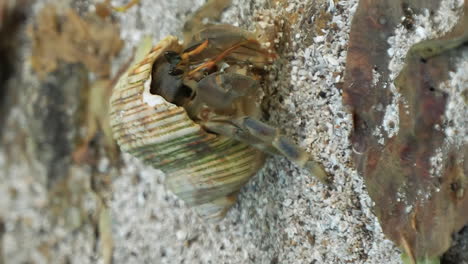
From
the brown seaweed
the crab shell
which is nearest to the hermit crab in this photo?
the crab shell

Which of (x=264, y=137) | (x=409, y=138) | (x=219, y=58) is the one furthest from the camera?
(x=219, y=58)

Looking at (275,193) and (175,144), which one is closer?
(175,144)

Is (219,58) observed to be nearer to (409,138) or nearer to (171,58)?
(171,58)

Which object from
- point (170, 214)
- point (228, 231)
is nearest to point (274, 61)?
point (228, 231)

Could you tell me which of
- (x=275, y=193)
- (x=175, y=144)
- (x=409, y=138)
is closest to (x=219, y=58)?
(x=175, y=144)

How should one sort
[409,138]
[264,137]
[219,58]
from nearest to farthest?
[409,138]
[264,137]
[219,58]

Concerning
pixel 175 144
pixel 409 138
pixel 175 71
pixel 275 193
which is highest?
pixel 409 138

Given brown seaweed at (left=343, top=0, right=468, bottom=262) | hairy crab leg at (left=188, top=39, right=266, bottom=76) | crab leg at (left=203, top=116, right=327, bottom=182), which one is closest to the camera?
→ brown seaweed at (left=343, top=0, right=468, bottom=262)

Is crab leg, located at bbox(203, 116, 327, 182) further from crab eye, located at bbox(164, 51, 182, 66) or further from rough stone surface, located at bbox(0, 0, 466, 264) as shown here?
crab eye, located at bbox(164, 51, 182, 66)

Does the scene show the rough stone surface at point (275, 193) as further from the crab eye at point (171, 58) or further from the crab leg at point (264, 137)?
the crab eye at point (171, 58)
